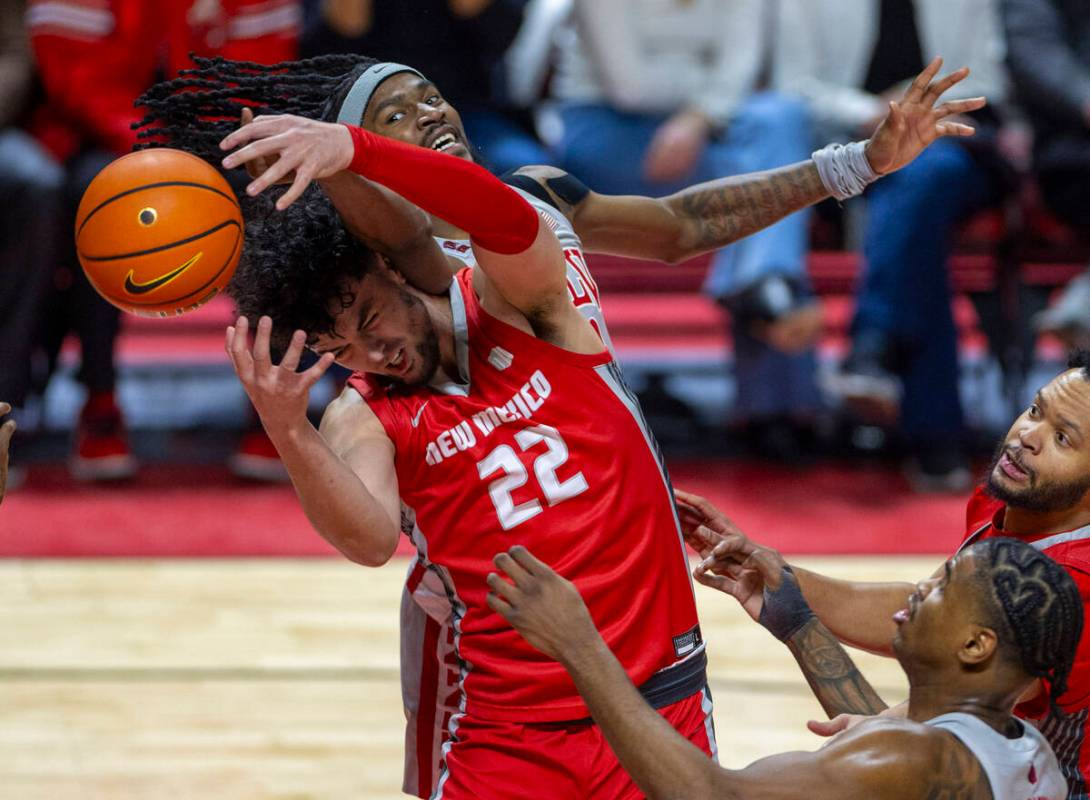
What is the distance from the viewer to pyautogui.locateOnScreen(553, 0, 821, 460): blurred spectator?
6.73 m

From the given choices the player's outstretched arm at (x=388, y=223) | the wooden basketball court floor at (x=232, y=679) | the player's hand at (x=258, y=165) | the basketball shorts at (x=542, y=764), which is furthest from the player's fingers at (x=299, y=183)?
the wooden basketball court floor at (x=232, y=679)

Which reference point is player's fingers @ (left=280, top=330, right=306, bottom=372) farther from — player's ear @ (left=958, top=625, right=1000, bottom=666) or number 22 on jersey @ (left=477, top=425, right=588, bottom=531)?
player's ear @ (left=958, top=625, right=1000, bottom=666)

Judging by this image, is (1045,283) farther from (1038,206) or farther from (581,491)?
(581,491)

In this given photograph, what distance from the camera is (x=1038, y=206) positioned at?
711 cm

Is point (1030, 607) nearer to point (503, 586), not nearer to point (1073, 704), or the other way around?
point (1073, 704)

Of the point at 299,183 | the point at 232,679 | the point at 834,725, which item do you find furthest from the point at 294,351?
the point at 232,679

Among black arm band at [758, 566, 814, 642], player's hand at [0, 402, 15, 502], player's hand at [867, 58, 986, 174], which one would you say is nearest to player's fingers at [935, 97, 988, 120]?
player's hand at [867, 58, 986, 174]

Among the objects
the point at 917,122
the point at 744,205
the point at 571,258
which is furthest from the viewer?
the point at 744,205

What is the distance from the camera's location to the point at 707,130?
697 centimetres

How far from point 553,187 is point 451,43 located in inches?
153

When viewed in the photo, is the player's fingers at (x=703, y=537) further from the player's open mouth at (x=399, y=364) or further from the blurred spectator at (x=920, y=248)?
the blurred spectator at (x=920, y=248)

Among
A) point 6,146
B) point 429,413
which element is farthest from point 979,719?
point 6,146

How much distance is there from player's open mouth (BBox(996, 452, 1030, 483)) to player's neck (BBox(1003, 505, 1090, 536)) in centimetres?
6

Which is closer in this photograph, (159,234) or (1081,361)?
(159,234)
